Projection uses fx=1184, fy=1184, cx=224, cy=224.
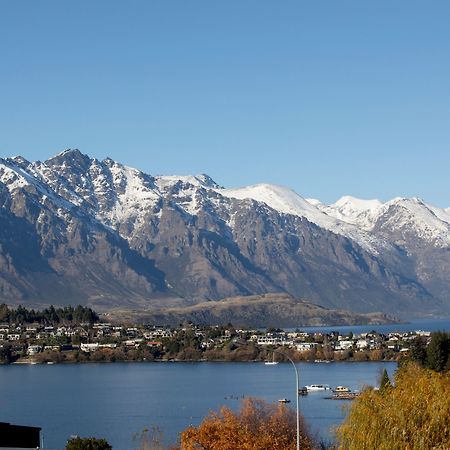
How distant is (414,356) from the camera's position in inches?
4786

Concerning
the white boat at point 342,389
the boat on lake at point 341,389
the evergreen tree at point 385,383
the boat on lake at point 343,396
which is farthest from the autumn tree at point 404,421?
the white boat at point 342,389

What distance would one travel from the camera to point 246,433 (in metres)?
46.4

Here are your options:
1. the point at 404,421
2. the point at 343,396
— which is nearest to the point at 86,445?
the point at 404,421

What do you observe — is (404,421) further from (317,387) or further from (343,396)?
(317,387)

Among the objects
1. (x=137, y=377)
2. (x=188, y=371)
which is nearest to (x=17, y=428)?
(x=137, y=377)

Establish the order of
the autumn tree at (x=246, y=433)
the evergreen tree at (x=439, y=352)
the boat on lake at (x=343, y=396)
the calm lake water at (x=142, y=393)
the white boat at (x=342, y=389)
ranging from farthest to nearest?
the white boat at (x=342, y=389), the boat on lake at (x=343, y=396), the evergreen tree at (x=439, y=352), the calm lake water at (x=142, y=393), the autumn tree at (x=246, y=433)

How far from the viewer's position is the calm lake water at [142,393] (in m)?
92.3

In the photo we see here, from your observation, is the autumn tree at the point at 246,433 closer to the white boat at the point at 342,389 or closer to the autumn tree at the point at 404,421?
the autumn tree at the point at 404,421

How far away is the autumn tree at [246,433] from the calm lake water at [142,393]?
28.9 ft

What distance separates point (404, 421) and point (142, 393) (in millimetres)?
94667

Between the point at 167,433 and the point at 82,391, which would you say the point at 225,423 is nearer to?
the point at 167,433

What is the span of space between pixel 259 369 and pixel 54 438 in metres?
96.3

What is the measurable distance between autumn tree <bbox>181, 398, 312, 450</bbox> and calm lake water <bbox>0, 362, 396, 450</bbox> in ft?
28.9

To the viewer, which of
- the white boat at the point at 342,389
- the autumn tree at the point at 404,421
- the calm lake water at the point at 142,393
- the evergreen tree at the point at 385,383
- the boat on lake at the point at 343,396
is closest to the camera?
the autumn tree at the point at 404,421
